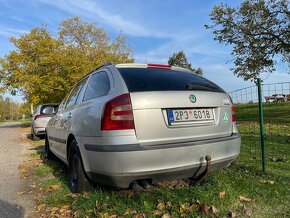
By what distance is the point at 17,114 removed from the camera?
107875 millimetres

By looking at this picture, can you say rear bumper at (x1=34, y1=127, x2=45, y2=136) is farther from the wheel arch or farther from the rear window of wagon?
the rear window of wagon

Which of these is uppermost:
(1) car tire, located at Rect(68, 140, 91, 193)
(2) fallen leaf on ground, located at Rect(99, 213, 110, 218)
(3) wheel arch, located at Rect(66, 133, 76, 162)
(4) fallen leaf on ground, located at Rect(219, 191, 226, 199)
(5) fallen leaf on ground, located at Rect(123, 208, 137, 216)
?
(3) wheel arch, located at Rect(66, 133, 76, 162)

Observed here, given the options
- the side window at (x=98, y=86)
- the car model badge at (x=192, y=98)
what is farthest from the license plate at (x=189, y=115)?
the side window at (x=98, y=86)

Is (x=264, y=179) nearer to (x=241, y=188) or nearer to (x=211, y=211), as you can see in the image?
(x=241, y=188)

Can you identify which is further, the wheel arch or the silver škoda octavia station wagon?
the wheel arch

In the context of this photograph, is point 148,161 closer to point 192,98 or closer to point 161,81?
point 192,98

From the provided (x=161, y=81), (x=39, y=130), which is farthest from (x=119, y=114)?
(x=39, y=130)

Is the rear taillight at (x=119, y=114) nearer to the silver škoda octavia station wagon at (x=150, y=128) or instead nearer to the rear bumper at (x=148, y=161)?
the silver škoda octavia station wagon at (x=150, y=128)

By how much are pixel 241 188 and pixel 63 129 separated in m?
2.83

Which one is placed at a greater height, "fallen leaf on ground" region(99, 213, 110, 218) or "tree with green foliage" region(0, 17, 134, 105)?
"tree with green foliage" region(0, 17, 134, 105)

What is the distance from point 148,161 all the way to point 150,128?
0.34 m

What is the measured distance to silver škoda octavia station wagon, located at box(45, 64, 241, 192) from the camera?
3373 millimetres

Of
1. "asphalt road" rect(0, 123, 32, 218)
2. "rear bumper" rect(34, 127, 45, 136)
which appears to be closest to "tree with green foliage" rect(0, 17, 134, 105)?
"rear bumper" rect(34, 127, 45, 136)

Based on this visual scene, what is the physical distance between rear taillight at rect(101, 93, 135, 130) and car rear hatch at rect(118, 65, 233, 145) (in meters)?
0.05
